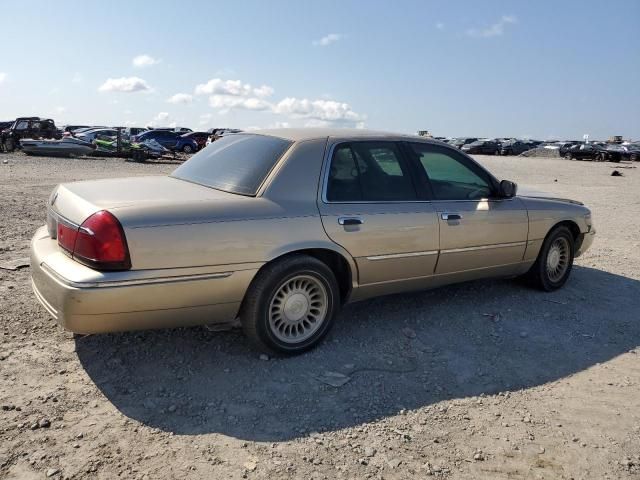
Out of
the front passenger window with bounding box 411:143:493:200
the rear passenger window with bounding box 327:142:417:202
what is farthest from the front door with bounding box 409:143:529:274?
the rear passenger window with bounding box 327:142:417:202

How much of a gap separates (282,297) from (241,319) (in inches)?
12.2

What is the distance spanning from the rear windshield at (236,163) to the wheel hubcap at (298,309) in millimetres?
704

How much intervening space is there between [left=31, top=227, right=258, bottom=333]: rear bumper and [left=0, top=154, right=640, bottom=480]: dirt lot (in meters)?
0.43

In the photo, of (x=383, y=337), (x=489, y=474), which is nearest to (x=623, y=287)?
(x=383, y=337)

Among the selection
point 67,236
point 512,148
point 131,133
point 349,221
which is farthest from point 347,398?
point 512,148

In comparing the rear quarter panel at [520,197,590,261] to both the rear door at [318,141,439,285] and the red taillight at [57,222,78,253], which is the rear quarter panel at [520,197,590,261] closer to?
the rear door at [318,141,439,285]

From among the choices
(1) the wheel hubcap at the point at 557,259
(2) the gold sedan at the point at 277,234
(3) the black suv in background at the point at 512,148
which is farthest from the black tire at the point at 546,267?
(3) the black suv in background at the point at 512,148

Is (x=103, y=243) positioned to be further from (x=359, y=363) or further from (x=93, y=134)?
(x=93, y=134)

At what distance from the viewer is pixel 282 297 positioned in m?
3.79

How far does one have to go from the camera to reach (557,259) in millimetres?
5664

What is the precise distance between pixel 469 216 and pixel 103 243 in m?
2.91

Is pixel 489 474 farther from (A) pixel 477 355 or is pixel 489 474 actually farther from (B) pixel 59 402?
(B) pixel 59 402

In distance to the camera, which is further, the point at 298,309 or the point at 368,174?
the point at 368,174

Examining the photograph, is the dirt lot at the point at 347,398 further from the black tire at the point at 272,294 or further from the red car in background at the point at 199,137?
the red car in background at the point at 199,137
